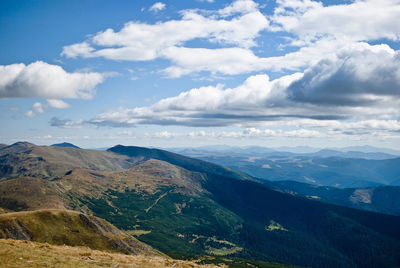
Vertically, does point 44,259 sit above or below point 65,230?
above

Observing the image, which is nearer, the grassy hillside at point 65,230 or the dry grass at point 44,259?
the dry grass at point 44,259

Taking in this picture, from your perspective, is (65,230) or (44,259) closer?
(44,259)

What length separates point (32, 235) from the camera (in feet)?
496

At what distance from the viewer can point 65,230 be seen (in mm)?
164625

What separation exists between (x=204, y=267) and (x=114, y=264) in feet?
76.4

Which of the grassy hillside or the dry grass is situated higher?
the dry grass

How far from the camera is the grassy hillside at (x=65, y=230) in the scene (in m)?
149

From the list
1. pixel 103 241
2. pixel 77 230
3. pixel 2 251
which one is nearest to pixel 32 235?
pixel 77 230

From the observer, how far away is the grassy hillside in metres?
149

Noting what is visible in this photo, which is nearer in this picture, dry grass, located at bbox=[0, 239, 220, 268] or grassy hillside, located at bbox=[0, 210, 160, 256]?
dry grass, located at bbox=[0, 239, 220, 268]

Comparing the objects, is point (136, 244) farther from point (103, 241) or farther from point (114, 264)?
point (114, 264)

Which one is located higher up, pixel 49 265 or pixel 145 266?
pixel 49 265

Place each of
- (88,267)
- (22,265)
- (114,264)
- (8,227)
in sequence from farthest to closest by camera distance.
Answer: (8,227), (114,264), (88,267), (22,265)

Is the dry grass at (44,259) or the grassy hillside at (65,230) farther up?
the dry grass at (44,259)
